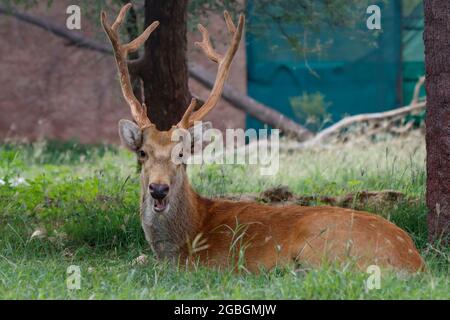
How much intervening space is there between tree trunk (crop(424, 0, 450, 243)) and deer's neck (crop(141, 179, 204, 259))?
1.70 m

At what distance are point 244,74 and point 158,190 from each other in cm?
944

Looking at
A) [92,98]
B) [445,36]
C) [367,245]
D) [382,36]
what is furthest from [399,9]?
[367,245]

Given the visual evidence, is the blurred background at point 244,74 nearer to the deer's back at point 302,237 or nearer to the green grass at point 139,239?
the green grass at point 139,239

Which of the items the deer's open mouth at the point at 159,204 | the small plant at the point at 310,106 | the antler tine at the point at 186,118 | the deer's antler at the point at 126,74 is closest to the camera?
the deer's open mouth at the point at 159,204

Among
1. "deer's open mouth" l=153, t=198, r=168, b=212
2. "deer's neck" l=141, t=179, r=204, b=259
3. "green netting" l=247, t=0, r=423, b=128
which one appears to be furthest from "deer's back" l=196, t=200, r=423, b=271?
"green netting" l=247, t=0, r=423, b=128

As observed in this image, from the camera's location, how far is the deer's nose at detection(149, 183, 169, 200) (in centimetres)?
628

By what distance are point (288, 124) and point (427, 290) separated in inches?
358

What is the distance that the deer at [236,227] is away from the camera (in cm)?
600

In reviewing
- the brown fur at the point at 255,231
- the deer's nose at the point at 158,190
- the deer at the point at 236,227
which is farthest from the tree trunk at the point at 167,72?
the deer's nose at the point at 158,190

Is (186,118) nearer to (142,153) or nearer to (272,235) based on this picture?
(142,153)

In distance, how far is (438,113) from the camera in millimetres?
6793

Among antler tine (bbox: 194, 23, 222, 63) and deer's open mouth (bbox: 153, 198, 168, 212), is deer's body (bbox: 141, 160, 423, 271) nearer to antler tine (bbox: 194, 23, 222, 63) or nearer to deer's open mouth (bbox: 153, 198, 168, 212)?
deer's open mouth (bbox: 153, 198, 168, 212)

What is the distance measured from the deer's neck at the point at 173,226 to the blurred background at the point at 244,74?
245 inches

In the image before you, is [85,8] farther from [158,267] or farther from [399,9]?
[399,9]
